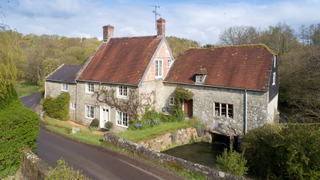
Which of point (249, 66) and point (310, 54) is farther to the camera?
point (310, 54)

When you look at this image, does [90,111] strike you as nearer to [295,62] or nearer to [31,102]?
[31,102]

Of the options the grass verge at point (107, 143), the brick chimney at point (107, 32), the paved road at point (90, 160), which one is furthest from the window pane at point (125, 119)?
the brick chimney at point (107, 32)

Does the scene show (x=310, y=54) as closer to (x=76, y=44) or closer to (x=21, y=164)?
(x=21, y=164)

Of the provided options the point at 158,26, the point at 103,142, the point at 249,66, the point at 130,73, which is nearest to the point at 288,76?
the point at 249,66

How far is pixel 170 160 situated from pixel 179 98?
9.02 m

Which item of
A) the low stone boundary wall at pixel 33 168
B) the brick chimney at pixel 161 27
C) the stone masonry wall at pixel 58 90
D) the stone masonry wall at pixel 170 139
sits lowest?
the stone masonry wall at pixel 170 139

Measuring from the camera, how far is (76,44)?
57.0 m

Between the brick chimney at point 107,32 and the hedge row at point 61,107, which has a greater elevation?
the brick chimney at point 107,32

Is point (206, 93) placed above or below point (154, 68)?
below

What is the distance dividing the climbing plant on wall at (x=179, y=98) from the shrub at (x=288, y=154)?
22.5ft

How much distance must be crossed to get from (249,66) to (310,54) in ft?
24.1

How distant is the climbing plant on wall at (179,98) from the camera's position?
17719mm

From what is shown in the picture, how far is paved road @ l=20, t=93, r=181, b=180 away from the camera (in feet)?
30.5

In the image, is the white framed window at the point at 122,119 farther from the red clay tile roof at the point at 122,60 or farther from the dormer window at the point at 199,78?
the dormer window at the point at 199,78
